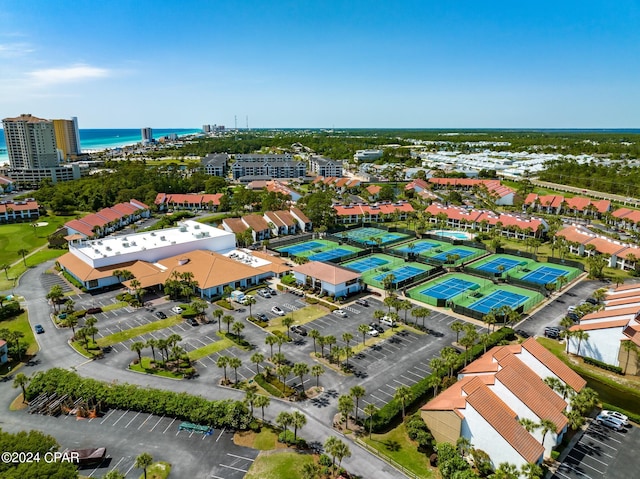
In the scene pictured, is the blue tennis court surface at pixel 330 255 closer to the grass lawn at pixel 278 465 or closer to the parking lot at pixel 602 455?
the grass lawn at pixel 278 465

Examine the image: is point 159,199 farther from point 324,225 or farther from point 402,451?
point 402,451

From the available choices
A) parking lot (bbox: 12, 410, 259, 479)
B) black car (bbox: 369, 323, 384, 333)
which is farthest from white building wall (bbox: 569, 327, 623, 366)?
parking lot (bbox: 12, 410, 259, 479)

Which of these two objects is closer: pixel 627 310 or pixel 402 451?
pixel 402 451

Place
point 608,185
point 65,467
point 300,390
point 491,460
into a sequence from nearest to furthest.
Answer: point 65,467 → point 491,460 → point 300,390 → point 608,185

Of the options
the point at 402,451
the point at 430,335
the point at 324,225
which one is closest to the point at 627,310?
the point at 430,335

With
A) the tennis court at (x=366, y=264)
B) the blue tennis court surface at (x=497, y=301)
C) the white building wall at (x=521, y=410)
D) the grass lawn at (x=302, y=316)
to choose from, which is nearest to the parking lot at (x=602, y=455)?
the white building wall at (x=521, y=410)

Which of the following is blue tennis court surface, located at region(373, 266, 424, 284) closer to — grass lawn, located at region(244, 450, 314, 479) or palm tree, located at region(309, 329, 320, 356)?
palm tree, located at region(309, 329, 320, 356)

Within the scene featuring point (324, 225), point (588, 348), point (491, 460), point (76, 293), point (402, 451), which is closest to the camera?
point (491, 460)
